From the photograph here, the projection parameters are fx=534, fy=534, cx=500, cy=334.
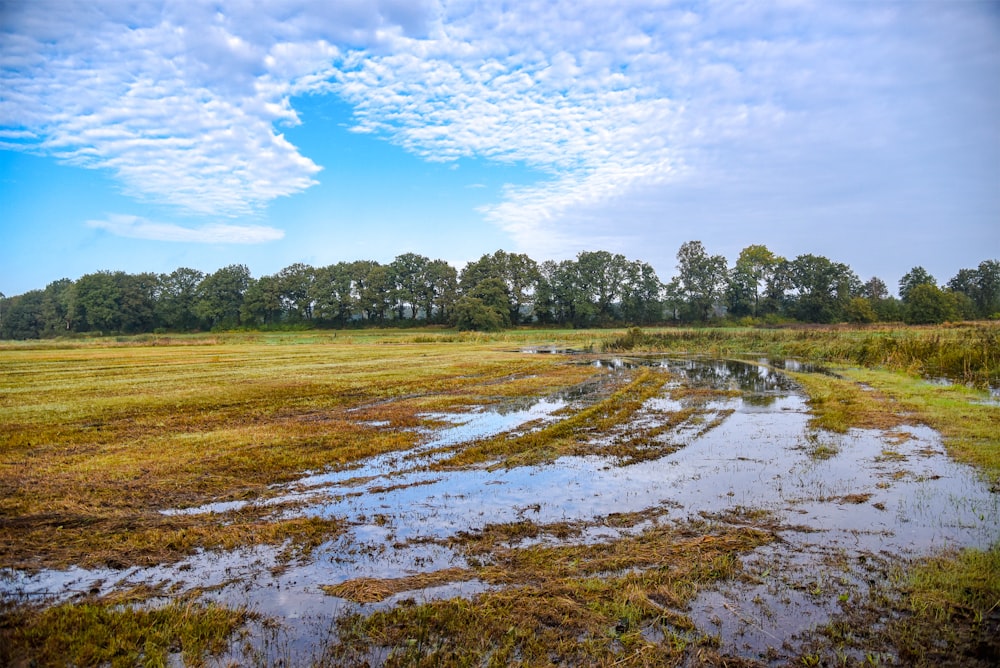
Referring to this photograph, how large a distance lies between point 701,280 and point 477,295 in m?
47.0

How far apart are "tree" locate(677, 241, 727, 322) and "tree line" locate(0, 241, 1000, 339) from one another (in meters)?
0.21

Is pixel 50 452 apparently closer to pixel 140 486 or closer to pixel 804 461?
pixel 140 486

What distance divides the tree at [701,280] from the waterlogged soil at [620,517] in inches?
3870

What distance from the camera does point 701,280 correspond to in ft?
A: 365

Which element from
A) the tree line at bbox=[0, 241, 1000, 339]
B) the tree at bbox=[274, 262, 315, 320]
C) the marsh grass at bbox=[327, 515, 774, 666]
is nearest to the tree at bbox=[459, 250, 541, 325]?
the tree line at bbox=[0, 241, 1000, 339]

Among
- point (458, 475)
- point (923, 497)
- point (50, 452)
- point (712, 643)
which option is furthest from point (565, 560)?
point (50, 452)

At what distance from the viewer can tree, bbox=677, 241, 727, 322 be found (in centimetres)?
10875

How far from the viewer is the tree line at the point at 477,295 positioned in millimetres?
104688

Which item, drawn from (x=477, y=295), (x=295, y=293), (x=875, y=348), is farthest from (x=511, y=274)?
(x=875, y=348)

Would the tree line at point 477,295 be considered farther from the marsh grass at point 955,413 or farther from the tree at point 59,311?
the marsh grass at point 955,413

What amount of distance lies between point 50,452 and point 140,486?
194 inches

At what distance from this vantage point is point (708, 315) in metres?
108

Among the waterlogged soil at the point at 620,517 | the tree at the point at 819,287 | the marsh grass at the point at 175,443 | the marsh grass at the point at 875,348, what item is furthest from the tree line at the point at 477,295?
the waterlogged soil at the point at 620,517

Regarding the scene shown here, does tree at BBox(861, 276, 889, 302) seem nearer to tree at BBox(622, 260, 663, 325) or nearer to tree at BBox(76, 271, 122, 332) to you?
tree at BBox(622, 260, 663, 325)
